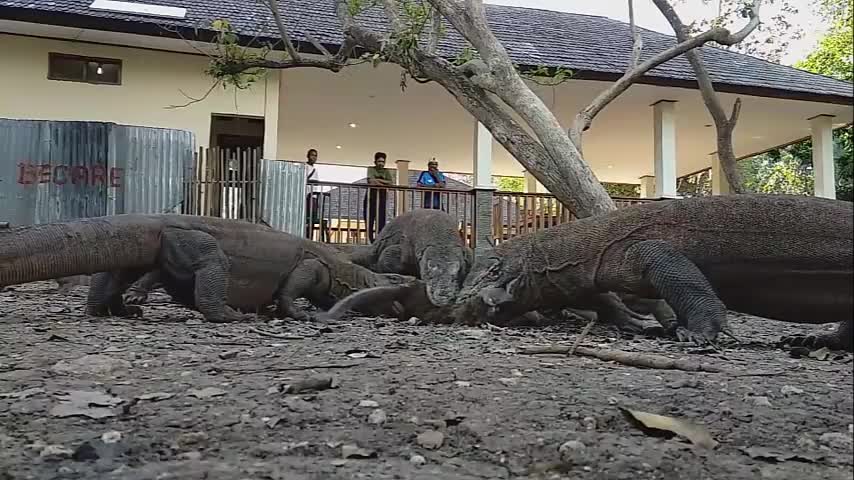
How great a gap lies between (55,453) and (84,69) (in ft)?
28.1

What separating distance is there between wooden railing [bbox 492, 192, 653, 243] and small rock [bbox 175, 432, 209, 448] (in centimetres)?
260

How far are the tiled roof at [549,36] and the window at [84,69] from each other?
63 cm

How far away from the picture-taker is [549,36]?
16.6 feet

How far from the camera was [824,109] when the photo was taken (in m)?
1.06

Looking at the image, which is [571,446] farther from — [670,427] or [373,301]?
[373,301]

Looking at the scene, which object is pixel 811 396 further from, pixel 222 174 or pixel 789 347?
pixel 222 174

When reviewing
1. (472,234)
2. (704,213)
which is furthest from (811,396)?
(472,234)

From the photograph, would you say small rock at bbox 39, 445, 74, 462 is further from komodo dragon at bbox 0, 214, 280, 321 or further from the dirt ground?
komodo dragon at bbox 0, 214, 280, 321

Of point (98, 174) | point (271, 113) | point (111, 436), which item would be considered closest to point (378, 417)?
point (111, 436)

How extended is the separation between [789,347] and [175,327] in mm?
3061

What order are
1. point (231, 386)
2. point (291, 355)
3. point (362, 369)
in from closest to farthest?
1. point (231, 386)
2. point (362, 369)
3. point (291, 355)

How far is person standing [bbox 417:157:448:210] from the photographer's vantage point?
791 centimetres

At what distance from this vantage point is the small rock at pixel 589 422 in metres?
1.43

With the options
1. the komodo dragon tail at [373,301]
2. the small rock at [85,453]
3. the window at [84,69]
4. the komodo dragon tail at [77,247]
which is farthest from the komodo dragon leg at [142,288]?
the window at [84,69]
